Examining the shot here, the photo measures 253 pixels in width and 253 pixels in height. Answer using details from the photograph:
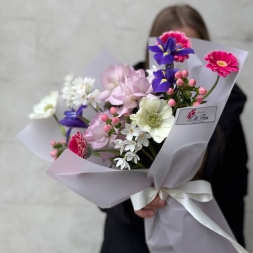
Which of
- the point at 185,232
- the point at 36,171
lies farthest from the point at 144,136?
the point at 36,171

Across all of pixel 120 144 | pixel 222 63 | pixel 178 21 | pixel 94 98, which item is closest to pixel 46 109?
pixel 94 98

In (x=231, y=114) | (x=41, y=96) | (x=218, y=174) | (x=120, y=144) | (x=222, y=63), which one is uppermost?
(x=222, y=63)

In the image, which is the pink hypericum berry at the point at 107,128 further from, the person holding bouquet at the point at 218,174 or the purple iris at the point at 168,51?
the person holding bouquet at the point at 218,174

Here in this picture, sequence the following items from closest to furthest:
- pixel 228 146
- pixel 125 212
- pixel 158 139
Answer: pixel 158 139 < pixel 125 212 < pixel 228 146

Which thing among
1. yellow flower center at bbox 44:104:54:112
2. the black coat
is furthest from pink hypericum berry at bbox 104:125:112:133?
the black coat

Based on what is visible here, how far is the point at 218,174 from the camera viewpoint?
0.90m

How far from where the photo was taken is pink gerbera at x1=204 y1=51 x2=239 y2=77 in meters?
0.60

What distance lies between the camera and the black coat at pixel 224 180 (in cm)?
86

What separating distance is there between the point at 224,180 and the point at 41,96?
26.8 inches

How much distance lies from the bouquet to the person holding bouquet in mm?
139

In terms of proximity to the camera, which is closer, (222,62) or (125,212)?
(222,62)

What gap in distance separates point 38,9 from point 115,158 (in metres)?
0.83

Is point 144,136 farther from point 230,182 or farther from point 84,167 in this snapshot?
point 230,182

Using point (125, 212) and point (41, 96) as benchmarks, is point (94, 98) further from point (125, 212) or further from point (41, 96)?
point (41, 96)
